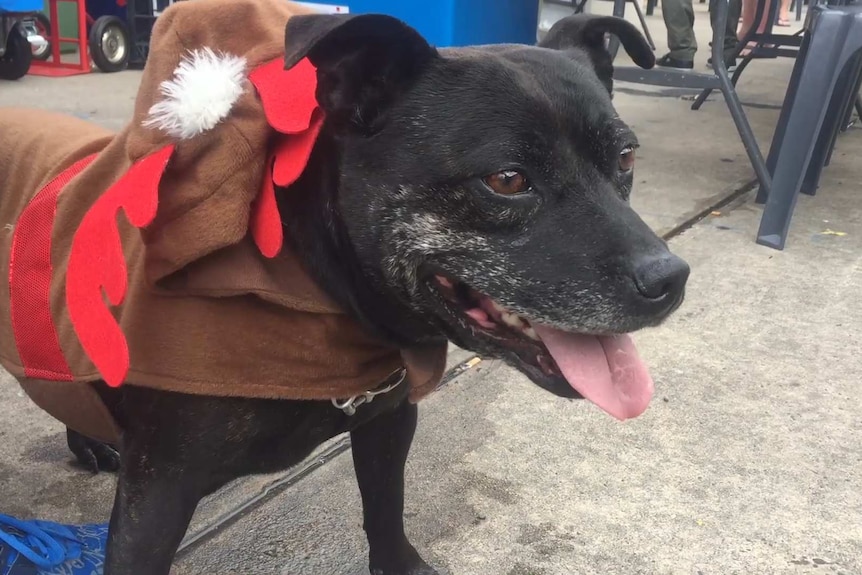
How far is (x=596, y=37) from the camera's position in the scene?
6.81 ft

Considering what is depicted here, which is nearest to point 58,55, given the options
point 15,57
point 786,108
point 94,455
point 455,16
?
point 15,57

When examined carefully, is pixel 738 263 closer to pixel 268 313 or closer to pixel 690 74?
pixel 690 74

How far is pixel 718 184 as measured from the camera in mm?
5594

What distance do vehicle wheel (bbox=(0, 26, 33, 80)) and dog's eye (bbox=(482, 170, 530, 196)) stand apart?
706cm

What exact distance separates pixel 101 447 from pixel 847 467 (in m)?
2.30

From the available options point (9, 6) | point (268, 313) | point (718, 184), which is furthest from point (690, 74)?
point (9, 6)

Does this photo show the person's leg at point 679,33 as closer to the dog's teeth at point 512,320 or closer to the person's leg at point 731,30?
the person's leg at point 731,30

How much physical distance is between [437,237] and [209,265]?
0.44 metres

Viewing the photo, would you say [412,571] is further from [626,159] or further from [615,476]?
[626,159]

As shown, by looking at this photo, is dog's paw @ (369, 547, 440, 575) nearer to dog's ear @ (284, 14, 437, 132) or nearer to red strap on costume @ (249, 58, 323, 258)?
red strap on costume @ (249, 58, 323, 258)

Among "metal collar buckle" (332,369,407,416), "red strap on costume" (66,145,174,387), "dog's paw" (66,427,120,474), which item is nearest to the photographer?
"red strap on costume" (66,145,174,387)

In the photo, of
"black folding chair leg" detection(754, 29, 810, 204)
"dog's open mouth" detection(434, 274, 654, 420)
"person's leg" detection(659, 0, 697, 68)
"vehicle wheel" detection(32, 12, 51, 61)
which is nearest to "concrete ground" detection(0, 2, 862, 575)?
"dog's open mouth" detection(434, 274, 654, 420)

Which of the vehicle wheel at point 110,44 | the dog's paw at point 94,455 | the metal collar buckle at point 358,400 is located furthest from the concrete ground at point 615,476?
the vehicle wheel at point 110,44

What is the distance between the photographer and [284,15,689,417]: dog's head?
1.57 metres
